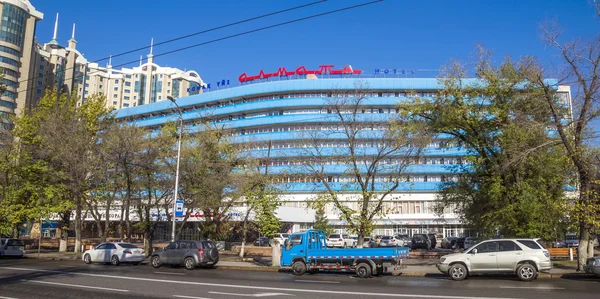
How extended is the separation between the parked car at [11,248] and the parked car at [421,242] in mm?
34876

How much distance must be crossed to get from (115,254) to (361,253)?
15700 millimetres

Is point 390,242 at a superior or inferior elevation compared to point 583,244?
inferior

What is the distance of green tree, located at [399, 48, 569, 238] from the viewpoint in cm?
2302

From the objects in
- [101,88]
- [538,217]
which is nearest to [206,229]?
[538,217]

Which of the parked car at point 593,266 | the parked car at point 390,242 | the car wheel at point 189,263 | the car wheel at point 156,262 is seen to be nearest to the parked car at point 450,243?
the parked car at point 390,242

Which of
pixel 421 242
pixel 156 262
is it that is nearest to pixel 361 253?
pixel 156 262

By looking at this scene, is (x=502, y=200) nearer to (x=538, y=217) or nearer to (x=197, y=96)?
(x=538, y=217)

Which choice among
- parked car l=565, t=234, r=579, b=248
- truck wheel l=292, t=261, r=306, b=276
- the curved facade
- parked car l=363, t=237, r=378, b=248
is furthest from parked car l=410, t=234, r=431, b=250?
truck wheel l=292, t=261, r=306, b=276

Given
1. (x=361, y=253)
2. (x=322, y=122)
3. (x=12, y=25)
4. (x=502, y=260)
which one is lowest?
(x=502, y=260)

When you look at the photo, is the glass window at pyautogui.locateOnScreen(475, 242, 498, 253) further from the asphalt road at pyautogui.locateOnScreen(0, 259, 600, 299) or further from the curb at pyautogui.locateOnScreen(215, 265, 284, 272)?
the curb at pyautogui.locateOnScreen(215, 265, 284, 272)

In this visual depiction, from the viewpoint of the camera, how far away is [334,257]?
1953 centimetres

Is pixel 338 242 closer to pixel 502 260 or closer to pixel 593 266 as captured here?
pixel 502 260

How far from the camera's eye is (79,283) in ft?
50.7

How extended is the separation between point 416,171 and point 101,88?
4524 inches
